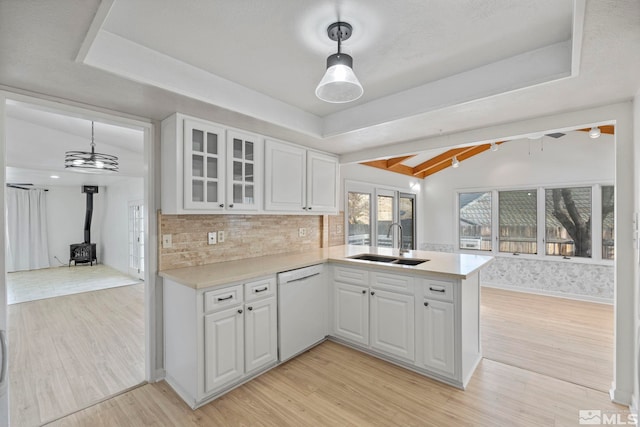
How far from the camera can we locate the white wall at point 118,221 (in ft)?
22.5

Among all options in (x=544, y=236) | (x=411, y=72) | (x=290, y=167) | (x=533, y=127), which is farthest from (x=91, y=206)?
(x=544, y=236)

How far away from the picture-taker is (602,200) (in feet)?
15.5

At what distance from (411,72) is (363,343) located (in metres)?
2.43

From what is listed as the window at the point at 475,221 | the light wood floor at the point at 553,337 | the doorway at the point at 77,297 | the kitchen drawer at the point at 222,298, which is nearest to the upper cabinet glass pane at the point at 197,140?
the doorway at the point at 77,297

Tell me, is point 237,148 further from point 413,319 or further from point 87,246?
point 87,246

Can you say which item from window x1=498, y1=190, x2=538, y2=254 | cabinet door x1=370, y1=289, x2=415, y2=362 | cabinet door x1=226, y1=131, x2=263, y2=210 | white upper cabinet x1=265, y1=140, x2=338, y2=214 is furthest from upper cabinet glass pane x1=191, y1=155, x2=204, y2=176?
window x1=498, y1=190, x2=538, y2=254

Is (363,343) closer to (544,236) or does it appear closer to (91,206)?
(544,236)

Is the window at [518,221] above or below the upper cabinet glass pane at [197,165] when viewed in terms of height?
below

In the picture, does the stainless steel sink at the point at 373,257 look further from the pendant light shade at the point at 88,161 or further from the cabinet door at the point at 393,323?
the pendant light shade at the point at 88,161

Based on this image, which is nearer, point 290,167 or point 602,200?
point 290,167

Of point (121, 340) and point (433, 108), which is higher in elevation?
point (433, 108)

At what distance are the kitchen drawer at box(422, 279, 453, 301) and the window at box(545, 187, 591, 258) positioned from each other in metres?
4.08

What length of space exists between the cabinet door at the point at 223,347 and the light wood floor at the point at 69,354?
816 millimetres

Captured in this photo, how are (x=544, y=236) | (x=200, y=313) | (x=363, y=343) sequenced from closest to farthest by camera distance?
(x=200, y=313) < (x=363, y=343) < (x=544, y=236)
